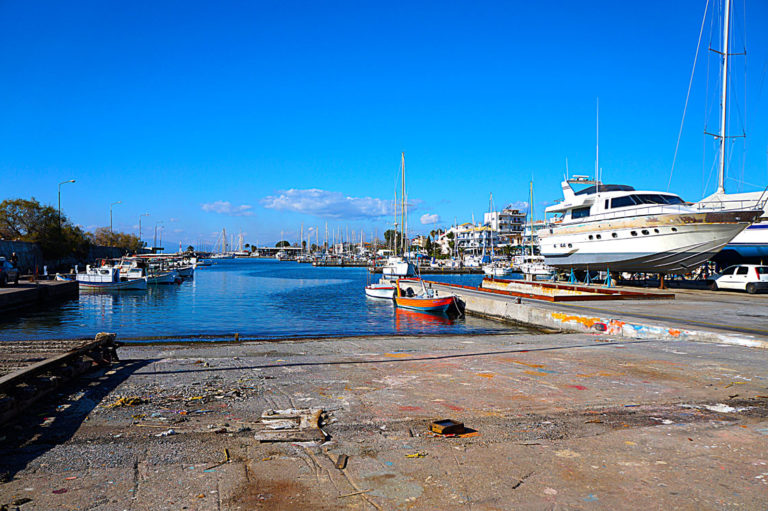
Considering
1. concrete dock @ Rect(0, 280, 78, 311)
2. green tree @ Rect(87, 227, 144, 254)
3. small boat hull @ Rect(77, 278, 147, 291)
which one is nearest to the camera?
concrete dock @ Rect(0, 280, 78, 311)

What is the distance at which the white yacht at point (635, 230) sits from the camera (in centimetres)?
2994

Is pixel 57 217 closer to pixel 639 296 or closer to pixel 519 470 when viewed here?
pixel 639 296

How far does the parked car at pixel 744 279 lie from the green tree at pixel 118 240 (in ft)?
365

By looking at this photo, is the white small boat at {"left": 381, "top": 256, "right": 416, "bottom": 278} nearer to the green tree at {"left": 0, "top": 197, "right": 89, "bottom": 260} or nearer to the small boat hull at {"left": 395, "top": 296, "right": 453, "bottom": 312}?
the small boat hull at {"left": 395, "top": 296, "right": 453, "bottom": 312}

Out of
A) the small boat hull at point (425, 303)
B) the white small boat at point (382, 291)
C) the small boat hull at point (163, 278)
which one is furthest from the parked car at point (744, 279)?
the small boat hull at point (163, 278)

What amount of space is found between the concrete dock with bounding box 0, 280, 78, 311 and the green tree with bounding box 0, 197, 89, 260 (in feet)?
65.4

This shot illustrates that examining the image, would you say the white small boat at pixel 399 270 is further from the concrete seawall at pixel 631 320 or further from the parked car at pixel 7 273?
the parked car at pixel 7 273

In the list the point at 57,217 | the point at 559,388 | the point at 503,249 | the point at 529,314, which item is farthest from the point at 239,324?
the point at 503,249

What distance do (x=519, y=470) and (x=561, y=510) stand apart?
83 centimetres

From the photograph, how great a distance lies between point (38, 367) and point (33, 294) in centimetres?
3400

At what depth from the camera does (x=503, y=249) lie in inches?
5940

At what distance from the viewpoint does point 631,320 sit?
56.3 feet

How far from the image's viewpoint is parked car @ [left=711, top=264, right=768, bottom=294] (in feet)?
98.2

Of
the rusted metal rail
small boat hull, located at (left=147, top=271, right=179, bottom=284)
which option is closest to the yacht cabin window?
the rusted metal rail
